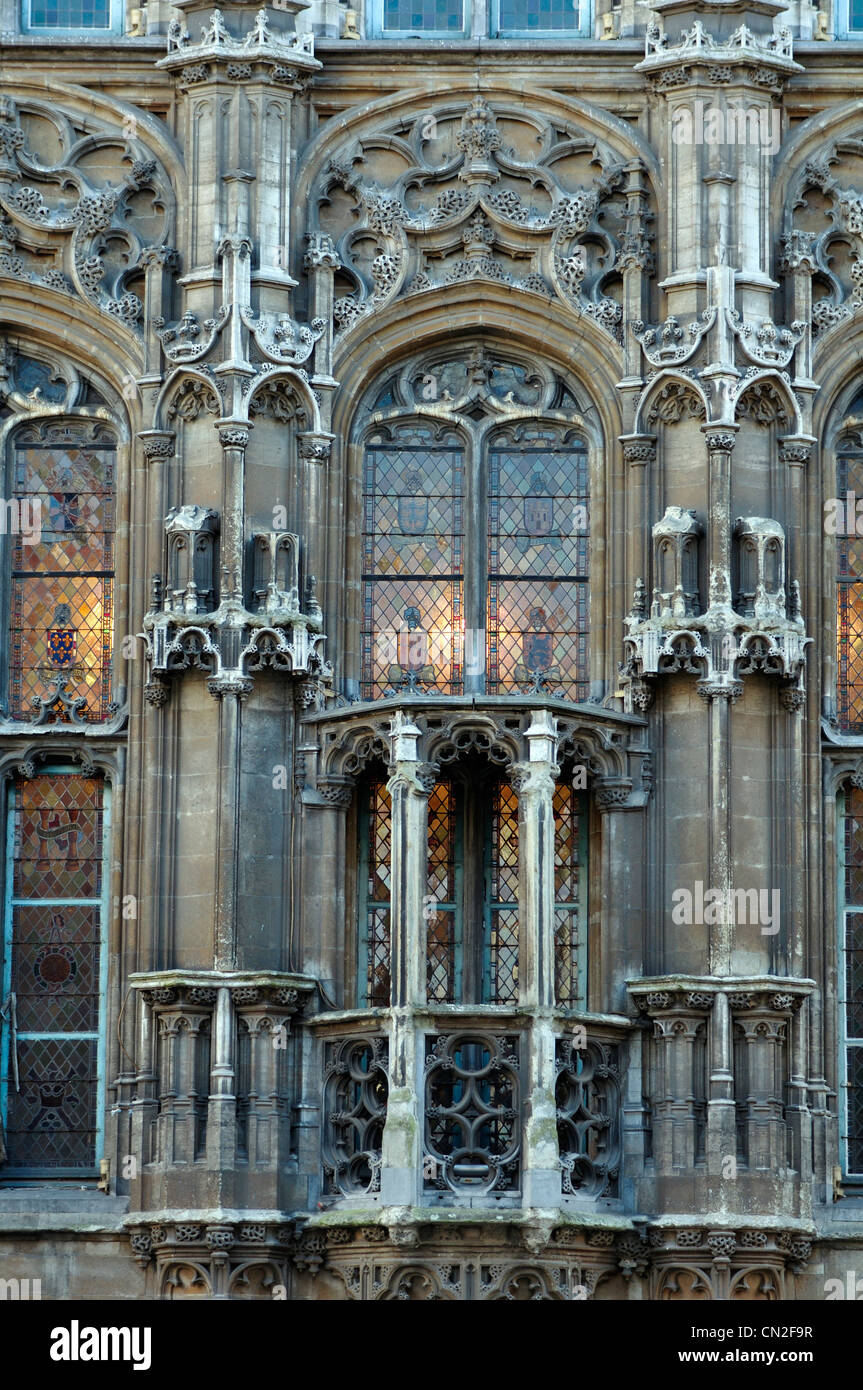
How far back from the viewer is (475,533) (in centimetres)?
3456

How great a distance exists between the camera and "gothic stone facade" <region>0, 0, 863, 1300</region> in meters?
32.3

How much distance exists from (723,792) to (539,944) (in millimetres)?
2180

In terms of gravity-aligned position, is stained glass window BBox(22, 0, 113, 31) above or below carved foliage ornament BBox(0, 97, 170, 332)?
above

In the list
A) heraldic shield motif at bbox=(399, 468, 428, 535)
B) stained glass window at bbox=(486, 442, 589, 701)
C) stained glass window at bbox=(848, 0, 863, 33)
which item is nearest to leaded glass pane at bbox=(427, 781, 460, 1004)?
stained glass window at bbox=(486, 442, 589, 701)

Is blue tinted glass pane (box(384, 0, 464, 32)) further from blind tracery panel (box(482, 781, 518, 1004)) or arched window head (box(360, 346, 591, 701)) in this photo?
blind tracery panel (box(482, 781, 518, 1004))

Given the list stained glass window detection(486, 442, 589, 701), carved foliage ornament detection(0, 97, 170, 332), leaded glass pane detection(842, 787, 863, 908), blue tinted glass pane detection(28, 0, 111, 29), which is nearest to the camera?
leaded glass pane detection(842, 787, 863, 908)

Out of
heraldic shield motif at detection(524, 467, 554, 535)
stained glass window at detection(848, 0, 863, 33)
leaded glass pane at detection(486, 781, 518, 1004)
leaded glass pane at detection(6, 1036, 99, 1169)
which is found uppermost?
stained glass window at detection(848, 0, 863, 33)

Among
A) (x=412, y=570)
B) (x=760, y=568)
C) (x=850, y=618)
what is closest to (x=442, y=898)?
(x=412, y=570)

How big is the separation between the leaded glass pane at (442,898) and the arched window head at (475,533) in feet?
3.73

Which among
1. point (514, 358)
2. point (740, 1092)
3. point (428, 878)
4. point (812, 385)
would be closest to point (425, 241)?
point (514, 358)

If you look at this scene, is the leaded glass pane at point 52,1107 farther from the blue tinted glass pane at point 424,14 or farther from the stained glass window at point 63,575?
the blue tinted glass pane at point 424,14

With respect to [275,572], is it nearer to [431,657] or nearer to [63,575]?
[431,657]

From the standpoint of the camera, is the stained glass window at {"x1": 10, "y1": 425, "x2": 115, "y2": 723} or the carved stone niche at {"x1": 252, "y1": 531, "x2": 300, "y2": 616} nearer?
the carved stone niche at {"x1": 252, "y1": 531, "x2": 300, "y2": 616}

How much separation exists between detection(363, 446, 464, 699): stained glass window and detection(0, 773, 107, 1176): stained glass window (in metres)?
2.89
